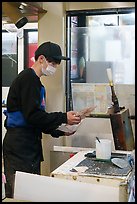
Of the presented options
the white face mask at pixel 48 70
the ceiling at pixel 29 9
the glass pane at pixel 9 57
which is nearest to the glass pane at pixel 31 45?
the glass pane at pixel 9 57

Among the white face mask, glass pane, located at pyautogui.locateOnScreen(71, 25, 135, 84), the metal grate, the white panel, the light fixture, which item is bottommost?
the metal grate

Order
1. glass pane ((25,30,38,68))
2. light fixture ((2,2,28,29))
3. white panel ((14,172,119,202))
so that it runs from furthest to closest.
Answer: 1. glass pane ((25,30,38,68))
2. light fixture ((2,2,28,29))
3. white panel ((14,172,119,202))

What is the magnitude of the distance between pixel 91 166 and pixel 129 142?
481mm

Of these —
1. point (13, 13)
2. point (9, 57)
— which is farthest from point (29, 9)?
point (9, 57)

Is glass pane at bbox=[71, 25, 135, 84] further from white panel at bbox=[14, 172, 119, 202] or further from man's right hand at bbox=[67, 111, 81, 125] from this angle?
white panel at bbox=[14, 172, 119, 202]

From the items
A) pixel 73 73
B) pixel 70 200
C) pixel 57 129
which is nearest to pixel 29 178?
pixel 70 200

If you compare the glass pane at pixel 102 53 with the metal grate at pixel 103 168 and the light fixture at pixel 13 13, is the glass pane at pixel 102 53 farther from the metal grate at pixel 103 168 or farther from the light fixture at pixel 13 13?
the metal grate at pixel 103 168

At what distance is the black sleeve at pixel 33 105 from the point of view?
78.7 inches

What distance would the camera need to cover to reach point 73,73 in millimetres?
2705

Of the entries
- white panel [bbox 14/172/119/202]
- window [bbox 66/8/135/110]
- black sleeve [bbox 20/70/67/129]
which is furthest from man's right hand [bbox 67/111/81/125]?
white panel [bbox 14/172/119/202]

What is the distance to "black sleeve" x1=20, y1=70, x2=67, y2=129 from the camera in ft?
6.56

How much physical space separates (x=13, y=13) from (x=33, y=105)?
84 centimetres

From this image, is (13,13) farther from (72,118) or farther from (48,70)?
(72,118)

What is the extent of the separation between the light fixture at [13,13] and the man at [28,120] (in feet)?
1.39
